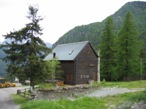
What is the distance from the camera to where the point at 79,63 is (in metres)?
47.6

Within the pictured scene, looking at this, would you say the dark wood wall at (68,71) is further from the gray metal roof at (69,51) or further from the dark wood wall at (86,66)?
the gray metal roof at (69,51)

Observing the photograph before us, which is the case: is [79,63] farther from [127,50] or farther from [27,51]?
[27,51]

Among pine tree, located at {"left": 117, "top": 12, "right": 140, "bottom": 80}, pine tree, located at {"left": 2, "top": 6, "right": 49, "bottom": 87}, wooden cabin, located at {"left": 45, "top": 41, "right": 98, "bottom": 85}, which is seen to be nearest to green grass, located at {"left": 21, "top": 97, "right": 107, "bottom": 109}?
pine tree, located at {"left": 2, "top": 6, "right": 49, "bottom": 87}

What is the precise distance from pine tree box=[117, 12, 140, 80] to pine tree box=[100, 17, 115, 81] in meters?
3.08

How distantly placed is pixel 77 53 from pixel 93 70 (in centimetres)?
546

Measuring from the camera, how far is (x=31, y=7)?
28734 mm

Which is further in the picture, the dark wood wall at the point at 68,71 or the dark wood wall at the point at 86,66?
the dark wood wall at the point at 86,66

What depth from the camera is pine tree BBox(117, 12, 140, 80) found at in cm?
4966

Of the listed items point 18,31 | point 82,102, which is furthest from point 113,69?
point 82,102

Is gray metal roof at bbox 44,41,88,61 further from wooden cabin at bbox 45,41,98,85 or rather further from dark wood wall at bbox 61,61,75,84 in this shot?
dark wood wall at bbox 61,61,75,84

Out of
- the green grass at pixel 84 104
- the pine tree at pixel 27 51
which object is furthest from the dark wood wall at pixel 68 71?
the green grass at pixel 84 104

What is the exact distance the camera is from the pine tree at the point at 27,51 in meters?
27.7

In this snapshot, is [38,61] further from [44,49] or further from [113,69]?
[113,69]

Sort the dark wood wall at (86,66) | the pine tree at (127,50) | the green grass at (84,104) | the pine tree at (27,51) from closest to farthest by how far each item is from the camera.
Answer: the green grass at (84,104) < the pine tree at (27,51) < the dark wood wall at (86,66) < the pine tree at (127,50)
